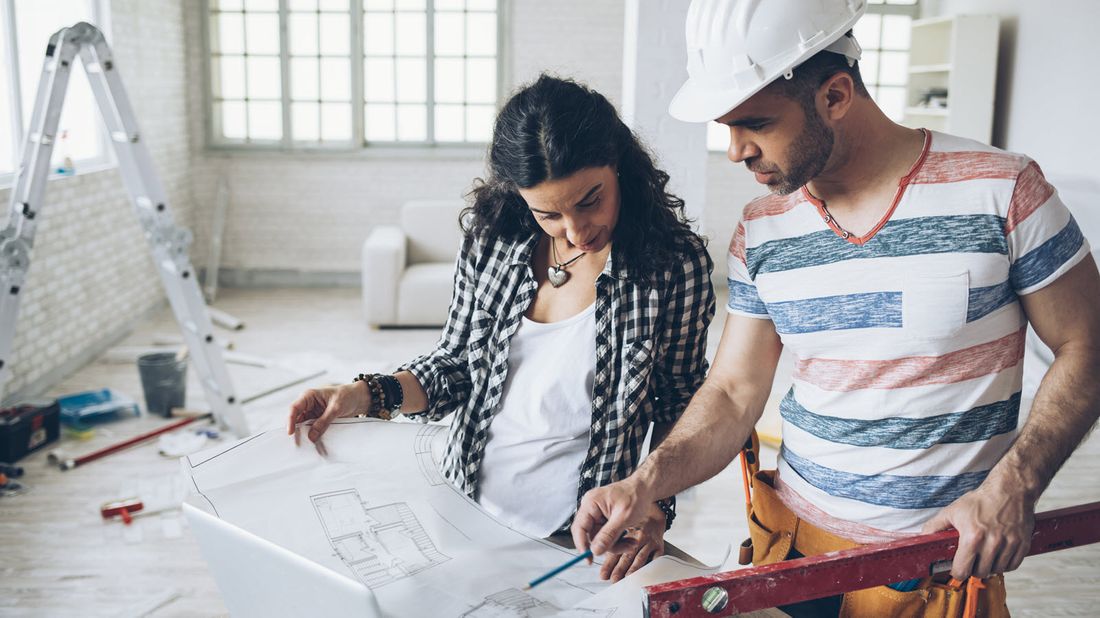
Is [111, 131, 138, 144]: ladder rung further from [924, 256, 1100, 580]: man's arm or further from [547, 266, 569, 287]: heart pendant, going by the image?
[924, 256, 1100, 580]: man's arm

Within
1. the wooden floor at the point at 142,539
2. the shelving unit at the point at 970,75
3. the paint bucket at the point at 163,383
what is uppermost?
the shelving unit at the point at 970,75

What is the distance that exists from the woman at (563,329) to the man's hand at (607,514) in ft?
0.60

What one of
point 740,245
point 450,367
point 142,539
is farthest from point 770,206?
point 142,539

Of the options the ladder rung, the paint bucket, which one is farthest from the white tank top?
the paint bucket

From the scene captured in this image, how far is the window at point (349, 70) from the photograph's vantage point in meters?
7.82

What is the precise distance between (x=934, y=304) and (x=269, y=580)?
871mm

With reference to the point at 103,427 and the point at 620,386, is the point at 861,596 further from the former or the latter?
the point at 103,427

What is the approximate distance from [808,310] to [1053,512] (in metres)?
0.38

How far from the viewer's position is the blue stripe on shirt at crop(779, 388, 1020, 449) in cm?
120

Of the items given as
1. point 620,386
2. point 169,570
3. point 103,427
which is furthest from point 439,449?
point 103,427

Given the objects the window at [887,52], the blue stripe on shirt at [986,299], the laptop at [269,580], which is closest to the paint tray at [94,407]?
the laptop at [269,580]

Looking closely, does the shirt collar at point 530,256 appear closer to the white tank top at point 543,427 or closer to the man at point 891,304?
the white tank top at point 543,427

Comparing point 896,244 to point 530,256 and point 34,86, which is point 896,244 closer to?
point 530,256

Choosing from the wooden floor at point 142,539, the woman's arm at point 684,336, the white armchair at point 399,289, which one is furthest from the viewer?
the white armchair at point 399,289
